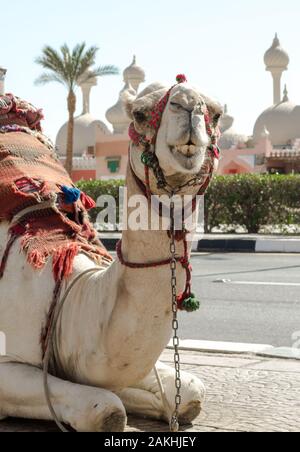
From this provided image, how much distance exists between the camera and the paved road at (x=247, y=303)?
27.5 feet

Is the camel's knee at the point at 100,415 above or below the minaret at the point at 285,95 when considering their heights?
below

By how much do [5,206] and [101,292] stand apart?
124cm

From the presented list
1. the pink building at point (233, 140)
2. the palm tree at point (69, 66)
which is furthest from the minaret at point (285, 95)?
the palm tree at point (69, 66)

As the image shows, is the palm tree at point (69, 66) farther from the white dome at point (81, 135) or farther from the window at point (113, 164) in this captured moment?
the white dome at point (81, 135)

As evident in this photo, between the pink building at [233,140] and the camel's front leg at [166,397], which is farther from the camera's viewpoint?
the pink building at [233,140]

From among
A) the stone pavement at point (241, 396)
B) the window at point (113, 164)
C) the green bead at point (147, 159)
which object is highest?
the window at point (113, 164)

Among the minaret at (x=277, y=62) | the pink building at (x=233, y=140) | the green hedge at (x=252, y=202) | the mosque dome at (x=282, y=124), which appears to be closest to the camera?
the green hedge at (x=252, y=202)

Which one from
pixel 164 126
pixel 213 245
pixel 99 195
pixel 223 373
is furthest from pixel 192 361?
pixel 99 195

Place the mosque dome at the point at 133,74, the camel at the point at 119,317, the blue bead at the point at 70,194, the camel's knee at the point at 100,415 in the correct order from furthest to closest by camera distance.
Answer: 1. the mosque dome at the point at 133,74
2. the blue bead at the point at 70,194
3. the camel's knee at the point at 100,415
4. the camel at the point at 119,317

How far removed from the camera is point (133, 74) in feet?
205

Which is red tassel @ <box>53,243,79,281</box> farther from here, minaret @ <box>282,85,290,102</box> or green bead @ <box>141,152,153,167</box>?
minaret @ <box>282,85,290,102</box>

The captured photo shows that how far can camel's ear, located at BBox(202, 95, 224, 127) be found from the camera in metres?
3.89

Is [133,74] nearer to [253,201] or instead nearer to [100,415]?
[253,201]

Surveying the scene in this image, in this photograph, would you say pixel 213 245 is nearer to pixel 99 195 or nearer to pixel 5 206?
pixel 99 195
